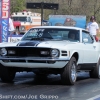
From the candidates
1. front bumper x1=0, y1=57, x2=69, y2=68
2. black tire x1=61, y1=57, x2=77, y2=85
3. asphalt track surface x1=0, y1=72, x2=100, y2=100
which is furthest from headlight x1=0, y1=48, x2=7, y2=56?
black tire x1=61, y1=57, x2=77, y2=85

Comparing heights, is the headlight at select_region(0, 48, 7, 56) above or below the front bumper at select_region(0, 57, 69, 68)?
above

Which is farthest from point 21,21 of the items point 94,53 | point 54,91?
point 54,91

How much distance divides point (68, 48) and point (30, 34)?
184cm

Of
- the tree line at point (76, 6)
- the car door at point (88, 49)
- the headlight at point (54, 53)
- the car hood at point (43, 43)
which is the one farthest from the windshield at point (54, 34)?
the tree line at point (76, 6)

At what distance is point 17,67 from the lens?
10.9 m

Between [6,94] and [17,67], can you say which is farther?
[17,67]

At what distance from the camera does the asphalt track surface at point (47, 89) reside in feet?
29.0

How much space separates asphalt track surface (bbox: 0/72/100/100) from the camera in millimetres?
8852

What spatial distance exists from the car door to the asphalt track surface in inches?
24.4

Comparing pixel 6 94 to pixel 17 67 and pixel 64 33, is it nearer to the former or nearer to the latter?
pixel 17 67

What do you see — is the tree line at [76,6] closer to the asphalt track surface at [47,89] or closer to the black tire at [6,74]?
the asphalt track surface at [47,89]

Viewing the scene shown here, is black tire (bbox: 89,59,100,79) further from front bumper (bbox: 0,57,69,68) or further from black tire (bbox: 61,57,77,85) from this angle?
front bumper (bbox: 0,57,69,68)

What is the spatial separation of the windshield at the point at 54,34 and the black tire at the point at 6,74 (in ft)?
3.69

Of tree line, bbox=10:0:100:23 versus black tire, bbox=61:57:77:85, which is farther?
tree line, bbox=10:0:100:23
